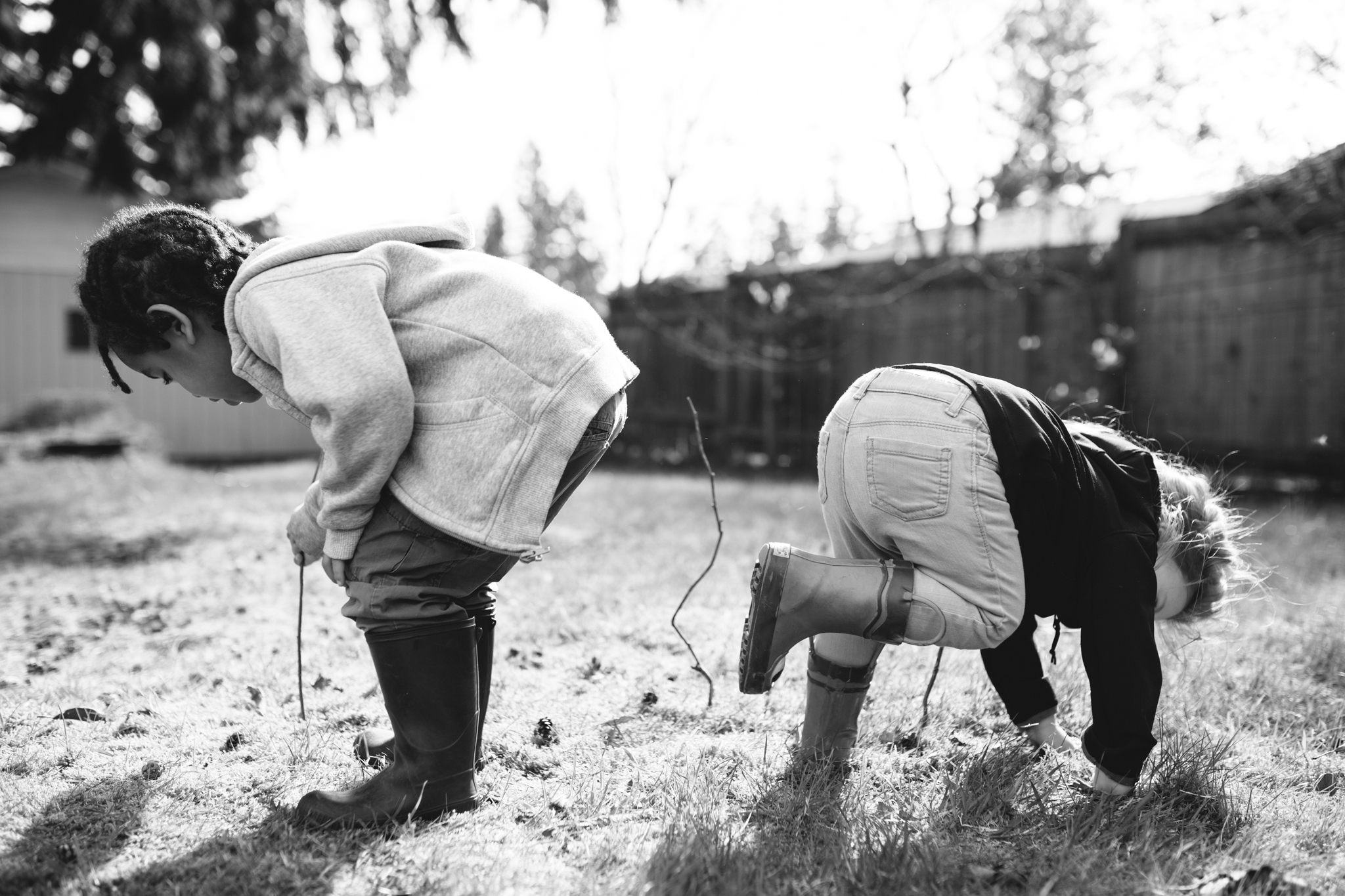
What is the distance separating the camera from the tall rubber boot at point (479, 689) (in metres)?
2.30

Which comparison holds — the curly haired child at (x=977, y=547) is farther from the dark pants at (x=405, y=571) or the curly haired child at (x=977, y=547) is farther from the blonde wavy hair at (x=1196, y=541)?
the dark pants at (x=405, y=571)

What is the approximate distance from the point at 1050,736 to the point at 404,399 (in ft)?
5.71

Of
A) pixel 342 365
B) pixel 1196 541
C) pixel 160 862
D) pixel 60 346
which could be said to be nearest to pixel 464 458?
pixel 342 365

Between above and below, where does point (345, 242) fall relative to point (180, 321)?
above

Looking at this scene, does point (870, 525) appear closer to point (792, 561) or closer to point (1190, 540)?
point (792, 561)

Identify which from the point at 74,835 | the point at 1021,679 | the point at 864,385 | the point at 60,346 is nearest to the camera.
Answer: the point at 74,835

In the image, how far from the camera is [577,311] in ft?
6.89

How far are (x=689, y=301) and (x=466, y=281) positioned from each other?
31.8 feet

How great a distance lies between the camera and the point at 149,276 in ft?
6.45

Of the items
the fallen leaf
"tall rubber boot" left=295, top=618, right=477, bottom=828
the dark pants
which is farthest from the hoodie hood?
the fallen leaf

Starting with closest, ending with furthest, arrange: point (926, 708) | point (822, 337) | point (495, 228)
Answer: point (926, 708) < point (822, 337) < point (495, 228)

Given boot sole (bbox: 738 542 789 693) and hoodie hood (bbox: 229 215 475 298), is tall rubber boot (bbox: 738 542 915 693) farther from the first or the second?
hoodie hood (bbox: 229 215 475 298)

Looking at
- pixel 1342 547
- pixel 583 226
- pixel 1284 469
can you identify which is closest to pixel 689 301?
pixel 1284 469

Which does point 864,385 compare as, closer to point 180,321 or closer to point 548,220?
point 180,321
